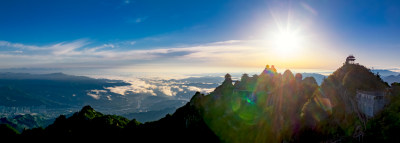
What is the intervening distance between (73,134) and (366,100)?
97.0 m

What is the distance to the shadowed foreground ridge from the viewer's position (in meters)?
41.0

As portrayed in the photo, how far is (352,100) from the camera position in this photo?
4369 cm

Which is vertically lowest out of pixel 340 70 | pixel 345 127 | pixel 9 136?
pixel 9 136

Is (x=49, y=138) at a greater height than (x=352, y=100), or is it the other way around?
(x=352, y=100)

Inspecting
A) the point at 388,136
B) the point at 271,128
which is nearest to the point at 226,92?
the point at 271,128

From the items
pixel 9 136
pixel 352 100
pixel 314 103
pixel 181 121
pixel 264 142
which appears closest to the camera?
pixel 352 100

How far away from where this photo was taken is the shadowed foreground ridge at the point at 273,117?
41.0m

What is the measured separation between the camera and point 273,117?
58656 millimetres

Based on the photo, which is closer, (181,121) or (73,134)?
(181,121)

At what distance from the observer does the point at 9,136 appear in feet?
309

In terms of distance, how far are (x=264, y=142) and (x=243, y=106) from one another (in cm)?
1736

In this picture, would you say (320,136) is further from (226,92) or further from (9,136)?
(9,136)

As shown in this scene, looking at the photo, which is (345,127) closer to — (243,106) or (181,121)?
(243,106)

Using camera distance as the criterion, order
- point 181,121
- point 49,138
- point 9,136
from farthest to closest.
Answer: point 9,136 → point 49,138 → point 181,121
